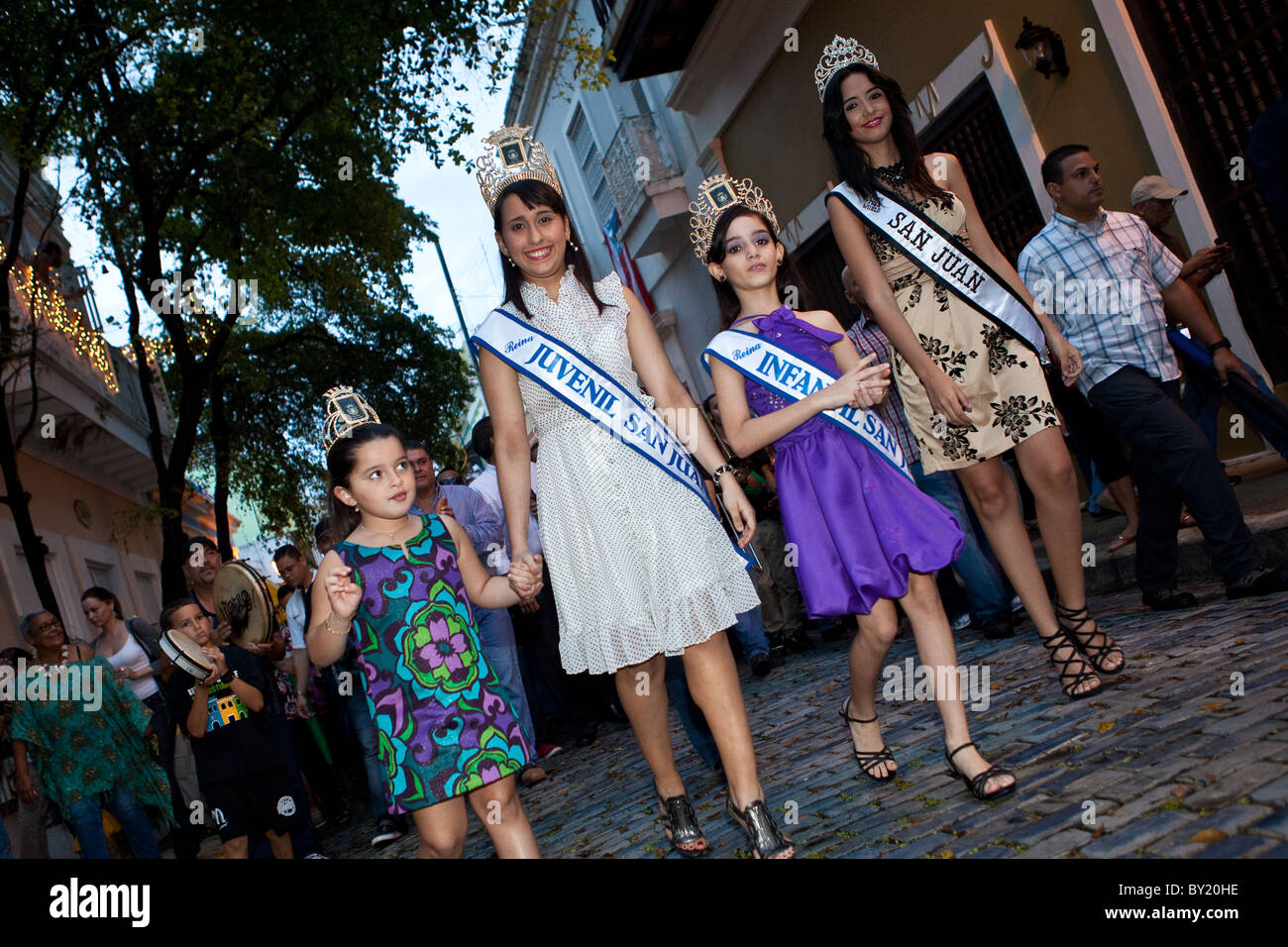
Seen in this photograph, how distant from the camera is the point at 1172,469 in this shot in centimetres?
435

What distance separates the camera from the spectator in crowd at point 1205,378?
5023 mm

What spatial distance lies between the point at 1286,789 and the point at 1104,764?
58 centimetres

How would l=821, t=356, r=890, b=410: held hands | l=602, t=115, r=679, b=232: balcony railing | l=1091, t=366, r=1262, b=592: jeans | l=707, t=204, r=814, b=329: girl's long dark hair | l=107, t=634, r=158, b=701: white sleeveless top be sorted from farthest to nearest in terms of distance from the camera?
l=602, t=115, r=679, b=232: balcony railing
l=107, t=634, r=158, b=701: white sleeveless top
l=1091, t=366, r=1262, b=592: jeans
l=707, t=204, r=814, b=329: girl's long dark hair
l=821, t=356, r=890, b=410: held hands

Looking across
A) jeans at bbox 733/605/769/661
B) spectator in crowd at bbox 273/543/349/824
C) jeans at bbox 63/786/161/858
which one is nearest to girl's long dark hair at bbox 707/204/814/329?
jeans at bbox 733/605/769/661

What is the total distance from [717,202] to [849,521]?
110cm

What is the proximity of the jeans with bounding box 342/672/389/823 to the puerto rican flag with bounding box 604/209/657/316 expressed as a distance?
11.7m

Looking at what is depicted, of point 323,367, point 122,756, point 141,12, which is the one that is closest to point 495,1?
Answer: point 141,12

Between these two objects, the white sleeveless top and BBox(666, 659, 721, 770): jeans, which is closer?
BBox(666, 659, 721, 770): jeans

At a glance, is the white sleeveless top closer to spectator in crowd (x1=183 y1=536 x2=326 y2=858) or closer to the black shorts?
spectator in crowd (x1=183 y1=536 x2=326 y2=858)

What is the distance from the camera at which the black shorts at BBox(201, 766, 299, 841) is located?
504cm

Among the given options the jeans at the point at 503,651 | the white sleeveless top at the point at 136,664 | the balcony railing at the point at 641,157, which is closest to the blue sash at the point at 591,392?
the jeans at the point at 503,651
